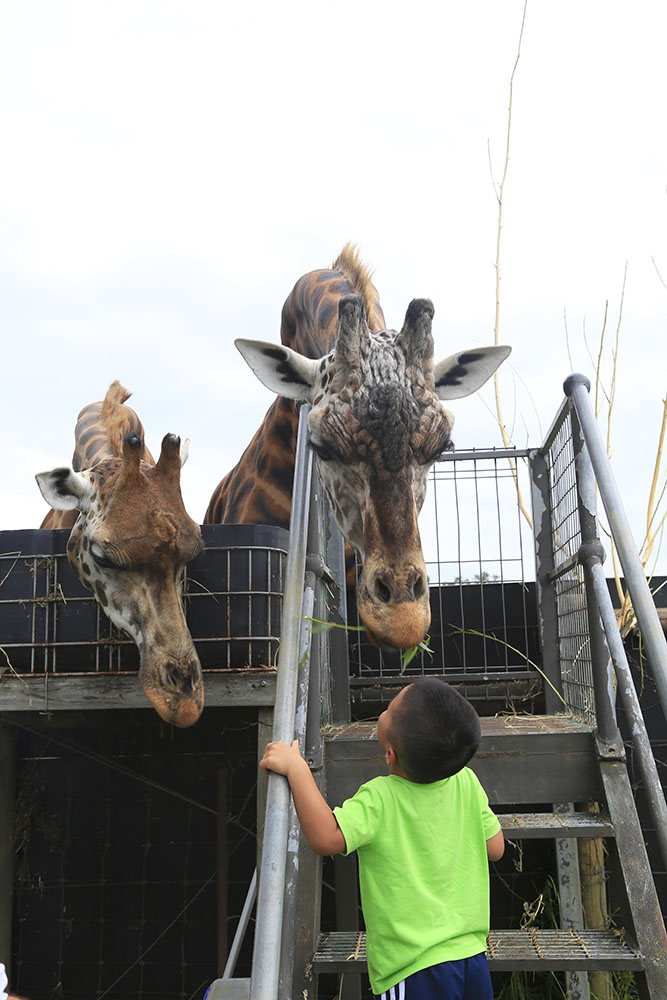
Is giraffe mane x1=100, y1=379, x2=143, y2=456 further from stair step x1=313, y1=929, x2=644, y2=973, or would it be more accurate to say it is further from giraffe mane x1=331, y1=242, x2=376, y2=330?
stair step x1=313, y1=929, x2=644, y2=973

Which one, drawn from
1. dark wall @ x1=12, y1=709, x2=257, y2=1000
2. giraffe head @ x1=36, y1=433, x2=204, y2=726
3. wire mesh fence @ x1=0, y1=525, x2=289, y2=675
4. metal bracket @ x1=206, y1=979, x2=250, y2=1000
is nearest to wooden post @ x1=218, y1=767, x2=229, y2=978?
dark wall @ x1=12, y1=709, x2=257, y2=1000

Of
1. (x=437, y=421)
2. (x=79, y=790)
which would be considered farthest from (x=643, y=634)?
(x=79, y=790)

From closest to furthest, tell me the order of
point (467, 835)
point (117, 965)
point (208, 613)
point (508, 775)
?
point (467, 835)
point (508, 775)
point (208, 613)
point (117, 965)

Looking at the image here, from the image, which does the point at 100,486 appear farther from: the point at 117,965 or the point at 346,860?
the point at 117,965

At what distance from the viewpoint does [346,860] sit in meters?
4.43

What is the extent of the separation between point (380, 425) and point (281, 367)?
81 centimetres

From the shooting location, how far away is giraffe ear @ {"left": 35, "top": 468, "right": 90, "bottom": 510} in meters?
4.04

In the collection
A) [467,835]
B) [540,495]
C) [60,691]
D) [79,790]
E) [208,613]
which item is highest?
[540,495]

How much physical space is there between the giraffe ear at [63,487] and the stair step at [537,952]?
222cm

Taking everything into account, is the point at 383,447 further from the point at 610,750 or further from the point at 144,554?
the point at 610,750

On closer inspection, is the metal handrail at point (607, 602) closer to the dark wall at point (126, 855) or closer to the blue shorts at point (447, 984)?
the blue shorts at point (447, 984)

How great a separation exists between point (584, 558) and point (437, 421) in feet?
2.51

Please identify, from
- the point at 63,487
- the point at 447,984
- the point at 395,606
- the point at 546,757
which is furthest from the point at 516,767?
the point at 63,487

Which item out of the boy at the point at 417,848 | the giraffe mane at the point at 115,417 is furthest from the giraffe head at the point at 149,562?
the boy at the point at 417,848
